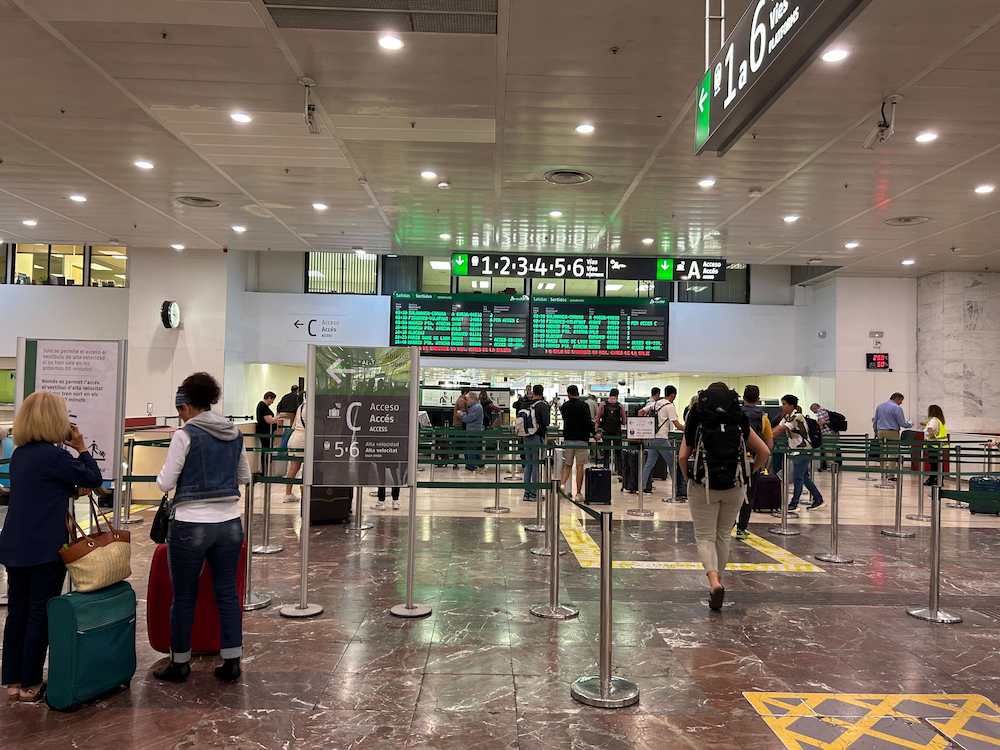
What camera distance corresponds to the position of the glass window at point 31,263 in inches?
659

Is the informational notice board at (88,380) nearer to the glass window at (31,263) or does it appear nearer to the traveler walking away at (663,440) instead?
the traveler walking away at (663,440)

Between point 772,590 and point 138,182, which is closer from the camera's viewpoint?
point 772,590

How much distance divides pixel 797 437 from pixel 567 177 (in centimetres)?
482

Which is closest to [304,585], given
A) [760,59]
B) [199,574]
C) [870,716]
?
[199,574]

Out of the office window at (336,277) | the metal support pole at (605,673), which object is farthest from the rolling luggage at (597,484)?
the office window at (336,277)

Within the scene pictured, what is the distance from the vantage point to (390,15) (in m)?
5.33

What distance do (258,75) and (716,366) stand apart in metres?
13.3

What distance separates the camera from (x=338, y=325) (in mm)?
17016

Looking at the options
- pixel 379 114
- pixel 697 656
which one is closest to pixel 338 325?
pixel 379 114

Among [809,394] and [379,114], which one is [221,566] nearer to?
[379,114]

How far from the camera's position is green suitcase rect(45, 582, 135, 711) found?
3461mm

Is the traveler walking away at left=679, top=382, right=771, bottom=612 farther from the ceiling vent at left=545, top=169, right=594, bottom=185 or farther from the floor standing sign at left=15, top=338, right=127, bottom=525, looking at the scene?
the ceiling vent at left=545, top=169, right=594, bottom=185

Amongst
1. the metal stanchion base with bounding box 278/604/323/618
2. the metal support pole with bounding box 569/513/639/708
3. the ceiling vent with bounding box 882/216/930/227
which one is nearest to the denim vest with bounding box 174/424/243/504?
the metal stanchion base with bounding box 278/604/323/618

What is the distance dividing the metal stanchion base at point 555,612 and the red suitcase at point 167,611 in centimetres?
206
